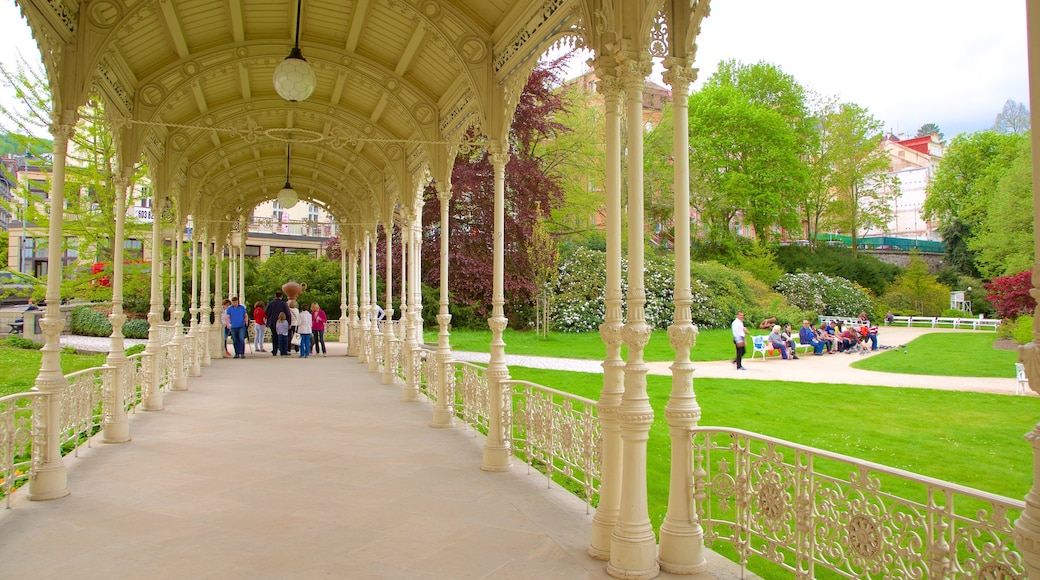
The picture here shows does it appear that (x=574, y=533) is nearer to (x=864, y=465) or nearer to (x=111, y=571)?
(x=864, y=465)

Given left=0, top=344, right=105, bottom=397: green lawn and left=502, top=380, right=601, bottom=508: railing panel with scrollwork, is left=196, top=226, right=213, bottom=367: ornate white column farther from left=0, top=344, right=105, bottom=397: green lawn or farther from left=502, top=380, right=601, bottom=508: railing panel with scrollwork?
left=502, top=380, right=601, bottom=508: railing panel with scrollwork

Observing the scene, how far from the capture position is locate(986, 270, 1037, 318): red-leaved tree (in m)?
23.3

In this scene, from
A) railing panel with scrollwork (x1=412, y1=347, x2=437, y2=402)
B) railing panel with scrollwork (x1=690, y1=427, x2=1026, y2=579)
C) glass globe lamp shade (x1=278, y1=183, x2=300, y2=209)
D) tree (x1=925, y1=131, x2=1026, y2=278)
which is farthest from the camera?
tree (x1=925, y1=131, x2=1026, y2=278)

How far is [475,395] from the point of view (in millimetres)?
8828

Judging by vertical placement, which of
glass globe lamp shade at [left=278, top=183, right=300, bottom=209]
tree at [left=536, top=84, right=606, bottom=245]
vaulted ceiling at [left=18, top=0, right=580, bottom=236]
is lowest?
glass globe lamp shade at [left=278, top=183, right=300, bottom=209]

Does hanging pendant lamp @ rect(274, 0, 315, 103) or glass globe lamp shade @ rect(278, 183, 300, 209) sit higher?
hanging pendant lamp @ rect(274, 0, 315, 103)

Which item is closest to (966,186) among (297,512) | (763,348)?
(763,348)

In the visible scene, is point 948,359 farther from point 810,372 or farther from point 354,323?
point 354,323

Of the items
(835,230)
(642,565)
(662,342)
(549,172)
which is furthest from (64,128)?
(835,230)

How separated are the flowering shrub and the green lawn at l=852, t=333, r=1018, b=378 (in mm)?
8501

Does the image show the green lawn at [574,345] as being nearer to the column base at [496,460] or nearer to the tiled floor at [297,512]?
the tiled floor at [297,512]

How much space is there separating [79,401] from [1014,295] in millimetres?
27138

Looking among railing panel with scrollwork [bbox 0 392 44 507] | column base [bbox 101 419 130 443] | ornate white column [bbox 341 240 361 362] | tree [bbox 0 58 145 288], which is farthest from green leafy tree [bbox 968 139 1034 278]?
railing panel with scrollwork [bbox 0 392 44 507]

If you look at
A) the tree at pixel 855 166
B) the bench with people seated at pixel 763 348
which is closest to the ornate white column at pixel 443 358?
the bench with people seated at pixel 763 348
